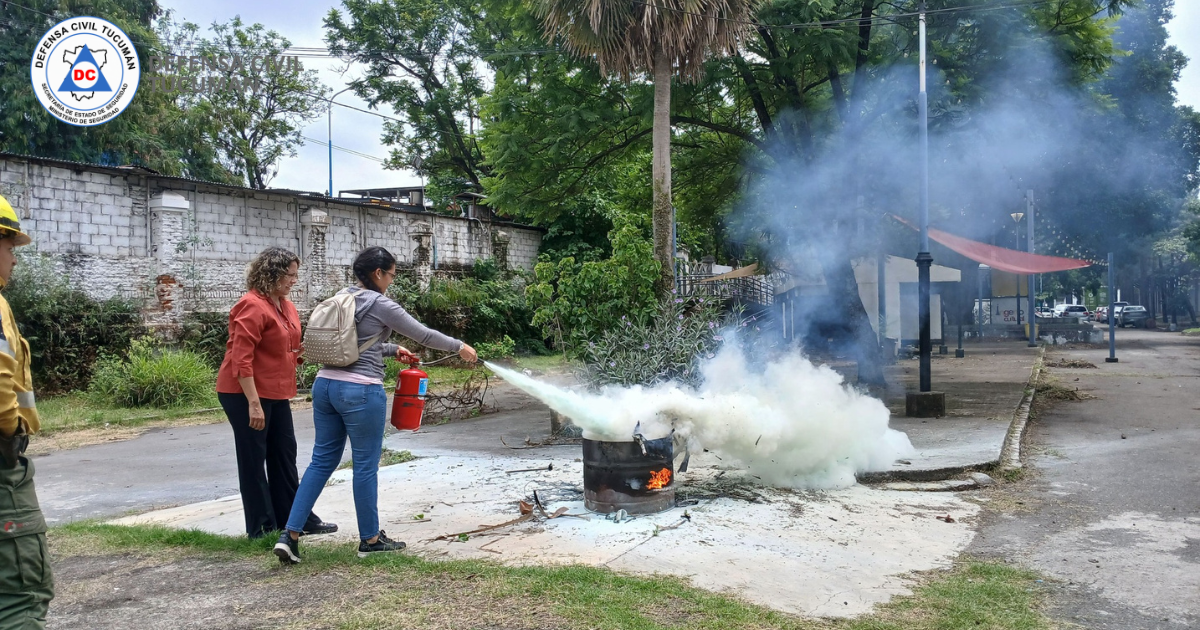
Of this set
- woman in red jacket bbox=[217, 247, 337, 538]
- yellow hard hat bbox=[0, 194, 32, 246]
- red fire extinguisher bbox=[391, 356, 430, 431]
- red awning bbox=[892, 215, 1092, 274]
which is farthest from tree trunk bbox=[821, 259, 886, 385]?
yellow hard hat bbox=[0, 194, 32, 246]

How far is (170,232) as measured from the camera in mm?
15406

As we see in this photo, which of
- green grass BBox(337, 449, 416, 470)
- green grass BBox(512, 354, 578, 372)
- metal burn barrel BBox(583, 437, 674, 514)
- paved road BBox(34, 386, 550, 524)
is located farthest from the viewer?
green grass BBox(512, 354, 578, 372)

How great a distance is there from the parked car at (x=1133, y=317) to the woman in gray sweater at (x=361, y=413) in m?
49.5

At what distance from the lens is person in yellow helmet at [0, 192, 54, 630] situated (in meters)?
2.60

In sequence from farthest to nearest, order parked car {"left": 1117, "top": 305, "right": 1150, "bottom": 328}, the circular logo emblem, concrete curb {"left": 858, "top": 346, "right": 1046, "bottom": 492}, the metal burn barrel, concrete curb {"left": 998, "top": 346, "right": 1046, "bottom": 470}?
parked car {"left": 1117, "top": 305, "right": 1150, "bottom": 328} → the circular logo emblem → concrete curb {"left": 998, "top": 346, "right": 1046, "bottom": 470} → concrete curb {"left": 858, "top": 346, "right": 1046, "bottom": 492} → the metal burn barrel

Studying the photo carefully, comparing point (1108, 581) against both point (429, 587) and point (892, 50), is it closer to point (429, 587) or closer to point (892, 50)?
point (429, 587)

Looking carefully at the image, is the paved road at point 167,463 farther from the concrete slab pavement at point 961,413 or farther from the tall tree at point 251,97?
the tall tree at point 251,97

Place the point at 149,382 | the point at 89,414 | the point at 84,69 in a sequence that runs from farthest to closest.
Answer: the point at 84,69 < the point at 149,382 < the point at 89,414

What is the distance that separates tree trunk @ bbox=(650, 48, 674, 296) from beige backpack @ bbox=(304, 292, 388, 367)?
5491 mm

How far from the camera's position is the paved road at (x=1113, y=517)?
426cm

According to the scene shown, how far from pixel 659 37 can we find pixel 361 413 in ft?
23.4

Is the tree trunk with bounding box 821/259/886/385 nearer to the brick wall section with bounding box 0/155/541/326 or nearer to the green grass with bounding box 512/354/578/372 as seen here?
the green grass with bounding box 512/354/578/372

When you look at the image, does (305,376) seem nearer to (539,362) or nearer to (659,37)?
(539,362)

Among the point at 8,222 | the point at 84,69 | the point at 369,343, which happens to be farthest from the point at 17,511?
the point at 84,69
